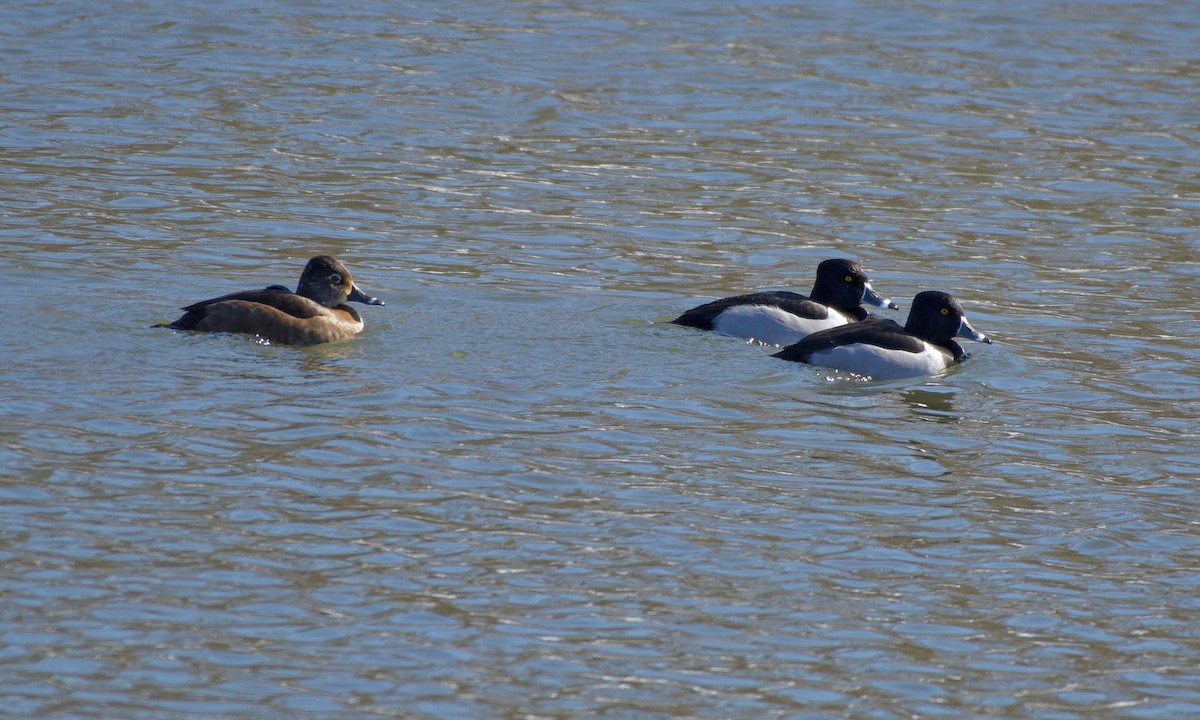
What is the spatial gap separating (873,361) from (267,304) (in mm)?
4258


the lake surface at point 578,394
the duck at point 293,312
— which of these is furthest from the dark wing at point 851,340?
the duck at point 293,312

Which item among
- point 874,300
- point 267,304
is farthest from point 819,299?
point 267,304

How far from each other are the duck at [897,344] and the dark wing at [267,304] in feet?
11.0

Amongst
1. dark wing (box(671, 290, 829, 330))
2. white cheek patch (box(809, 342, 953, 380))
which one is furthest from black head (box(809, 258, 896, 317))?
white cheek patch (box(809, 342, 953, 380))

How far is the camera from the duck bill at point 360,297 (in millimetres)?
12547

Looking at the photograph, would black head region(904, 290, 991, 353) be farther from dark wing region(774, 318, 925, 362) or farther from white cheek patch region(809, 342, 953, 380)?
white cheek patch region(809, 342, 953, 380)

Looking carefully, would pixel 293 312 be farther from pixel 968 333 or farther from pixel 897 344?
pixel 968 333

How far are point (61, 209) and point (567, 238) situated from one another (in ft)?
14.7

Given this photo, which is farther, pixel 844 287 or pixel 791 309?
pixel 844 287

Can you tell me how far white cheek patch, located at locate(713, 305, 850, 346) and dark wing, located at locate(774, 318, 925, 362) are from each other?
260 mm

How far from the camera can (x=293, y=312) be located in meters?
11.8

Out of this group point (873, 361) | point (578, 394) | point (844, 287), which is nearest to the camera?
point (578, 394)

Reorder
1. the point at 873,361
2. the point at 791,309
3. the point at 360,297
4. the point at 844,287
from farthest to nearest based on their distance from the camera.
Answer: the point at 844,287 < the point at 791,309 < the point at 360,297 < the point at 873,361

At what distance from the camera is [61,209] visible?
15094mm
